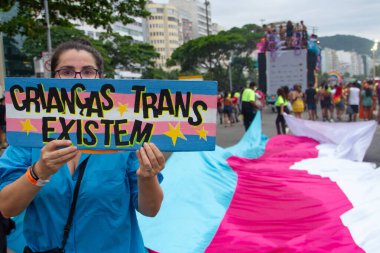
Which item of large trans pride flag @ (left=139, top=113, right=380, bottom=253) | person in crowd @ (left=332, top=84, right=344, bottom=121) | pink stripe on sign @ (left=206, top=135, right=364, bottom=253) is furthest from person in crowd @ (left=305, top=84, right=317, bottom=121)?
pink stripe on sign @ (left=206, top=135, right=364, bottom=253)

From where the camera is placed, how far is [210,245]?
A: 326 centimetres

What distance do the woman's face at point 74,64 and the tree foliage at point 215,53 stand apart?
46.9 metres

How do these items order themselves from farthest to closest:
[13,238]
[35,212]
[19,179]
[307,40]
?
A: [307,40] → [13,238] → [35,212] → [19,179]

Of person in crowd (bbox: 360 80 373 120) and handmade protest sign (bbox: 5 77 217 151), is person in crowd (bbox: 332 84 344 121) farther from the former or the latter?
handmade protest sign (bbox: 5 77 217 151)

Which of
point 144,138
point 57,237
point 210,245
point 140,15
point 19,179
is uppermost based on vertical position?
point 140,15

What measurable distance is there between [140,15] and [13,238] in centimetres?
956

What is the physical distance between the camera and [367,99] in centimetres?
1397

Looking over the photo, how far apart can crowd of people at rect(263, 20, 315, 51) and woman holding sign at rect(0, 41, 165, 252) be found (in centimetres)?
2471

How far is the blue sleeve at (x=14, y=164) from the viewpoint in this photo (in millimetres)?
1655

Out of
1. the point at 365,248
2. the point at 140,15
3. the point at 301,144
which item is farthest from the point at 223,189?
the point at 140,15

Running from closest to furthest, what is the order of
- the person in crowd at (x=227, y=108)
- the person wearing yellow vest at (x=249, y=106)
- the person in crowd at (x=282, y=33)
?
the person wearing yellow vest at (x=249, y=106) → the person in crowd at (x=227, y=108) → the person in crowd at (x=282, y=33)

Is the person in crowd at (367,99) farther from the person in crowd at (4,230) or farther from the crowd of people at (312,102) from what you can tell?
the person in crowd at (4,230)

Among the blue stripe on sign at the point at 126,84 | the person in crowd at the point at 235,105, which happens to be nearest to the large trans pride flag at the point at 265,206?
the blue stripe on sign at the point at 126,84

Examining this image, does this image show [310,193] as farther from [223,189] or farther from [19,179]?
[19,179]
